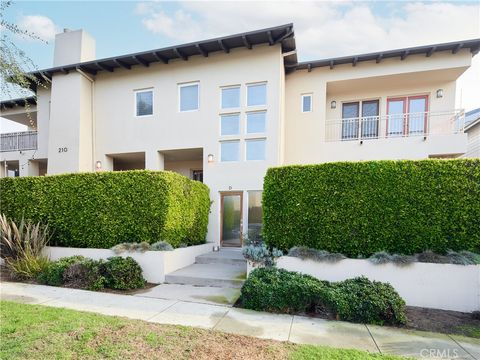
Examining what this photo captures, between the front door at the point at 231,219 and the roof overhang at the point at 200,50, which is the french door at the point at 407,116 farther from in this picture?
the front door at the point at 231,219

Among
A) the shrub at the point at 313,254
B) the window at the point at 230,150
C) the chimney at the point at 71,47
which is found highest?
the chimney at the point at 71,47

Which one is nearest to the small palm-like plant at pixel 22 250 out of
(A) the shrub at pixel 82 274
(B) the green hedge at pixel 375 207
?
(A) the shrub at pixel 82 274

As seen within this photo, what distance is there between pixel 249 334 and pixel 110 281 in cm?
399

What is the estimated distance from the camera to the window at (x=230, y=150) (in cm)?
1034

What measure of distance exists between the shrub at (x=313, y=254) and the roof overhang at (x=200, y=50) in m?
7.85

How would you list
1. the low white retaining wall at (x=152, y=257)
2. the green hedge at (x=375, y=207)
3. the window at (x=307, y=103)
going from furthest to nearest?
1. the window at (x=307, y=103)
2. the low white retaining wall at (x=152, y=257)
3. the green hedge at (x=375, y=207)

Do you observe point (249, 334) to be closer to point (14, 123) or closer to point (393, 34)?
point (393, 34)

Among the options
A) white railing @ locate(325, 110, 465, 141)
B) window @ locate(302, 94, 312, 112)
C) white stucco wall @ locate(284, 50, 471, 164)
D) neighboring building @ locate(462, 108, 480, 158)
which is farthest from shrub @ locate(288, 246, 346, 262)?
neighboring building @ locate(462, 108, 480, 158)

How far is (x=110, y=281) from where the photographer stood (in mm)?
6074

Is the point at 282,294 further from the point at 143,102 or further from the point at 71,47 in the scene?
the point at 71,47

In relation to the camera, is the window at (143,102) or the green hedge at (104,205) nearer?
the green hedge at (104,205)

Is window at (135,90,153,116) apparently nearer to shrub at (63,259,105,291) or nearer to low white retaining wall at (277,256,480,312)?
shrub at (63,259,105,291)

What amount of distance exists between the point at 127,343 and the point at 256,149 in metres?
7.92

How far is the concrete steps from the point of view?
6.40 m
